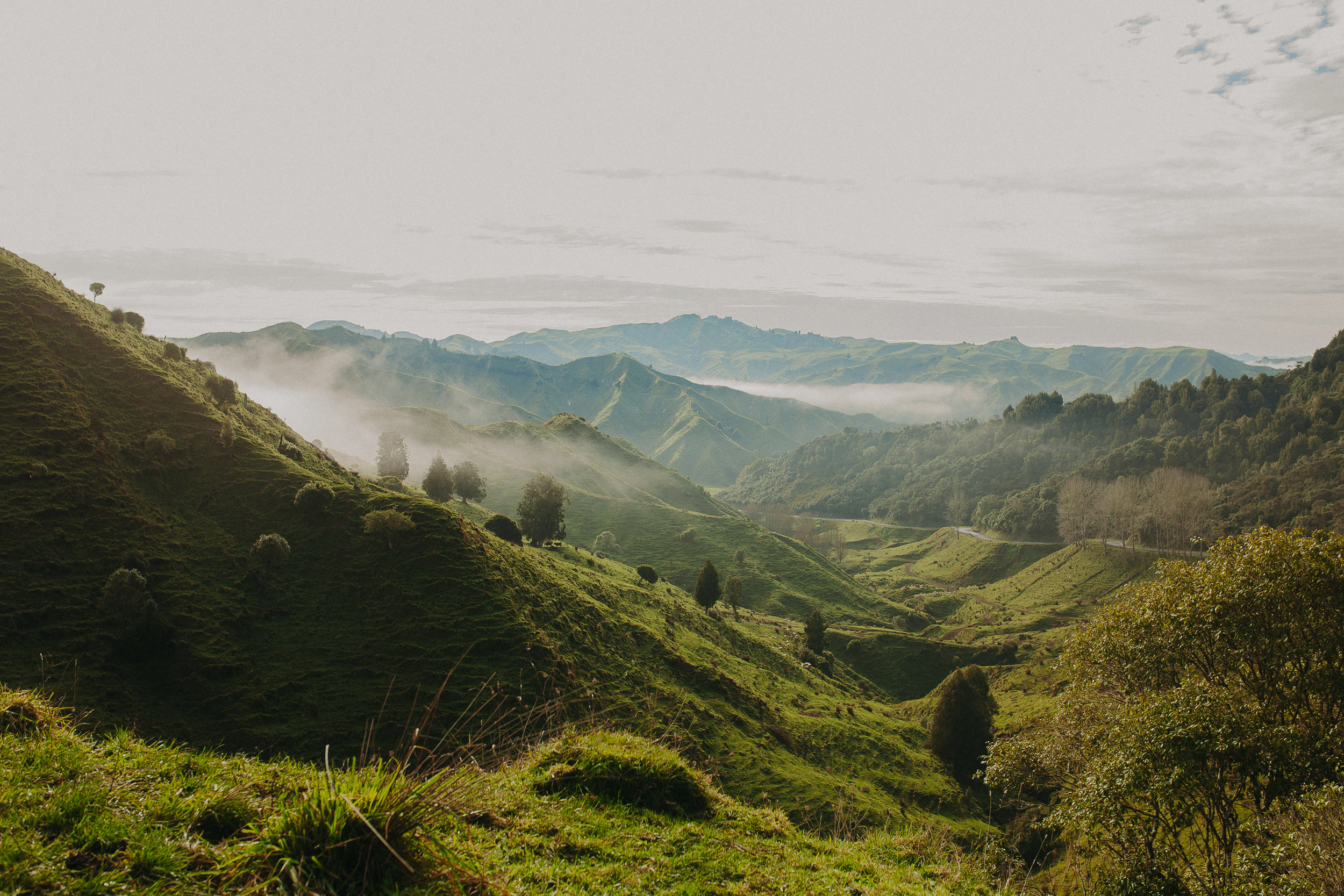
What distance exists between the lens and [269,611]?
4659 centimetres

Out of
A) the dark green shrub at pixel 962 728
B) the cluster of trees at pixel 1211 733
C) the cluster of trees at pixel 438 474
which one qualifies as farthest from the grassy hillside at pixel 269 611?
the cluster of trees at pixel 438 474

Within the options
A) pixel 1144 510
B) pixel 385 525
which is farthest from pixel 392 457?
pixel 1144 510

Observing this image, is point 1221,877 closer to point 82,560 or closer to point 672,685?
point 672,685

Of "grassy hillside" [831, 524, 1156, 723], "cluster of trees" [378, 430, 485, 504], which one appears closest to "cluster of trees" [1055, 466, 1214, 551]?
"grassy hillside" [831, 524, 1156, 723]

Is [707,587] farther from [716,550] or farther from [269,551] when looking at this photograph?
[716,550]

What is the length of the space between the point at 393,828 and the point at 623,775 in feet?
22.3

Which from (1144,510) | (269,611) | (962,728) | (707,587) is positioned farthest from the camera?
(1144,510)

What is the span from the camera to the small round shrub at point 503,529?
84500 millimetres

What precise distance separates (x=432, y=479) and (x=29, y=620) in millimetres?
60375

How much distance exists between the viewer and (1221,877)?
16.2m

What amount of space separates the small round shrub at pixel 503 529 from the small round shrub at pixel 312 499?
2931 cm

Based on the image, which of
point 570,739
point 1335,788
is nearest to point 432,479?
point 570,739

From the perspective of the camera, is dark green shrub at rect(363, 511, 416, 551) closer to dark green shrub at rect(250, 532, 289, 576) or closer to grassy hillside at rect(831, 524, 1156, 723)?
dark green shrub at rect(250, 532, 289, 576)

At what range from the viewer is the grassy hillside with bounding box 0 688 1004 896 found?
5.73 metres
